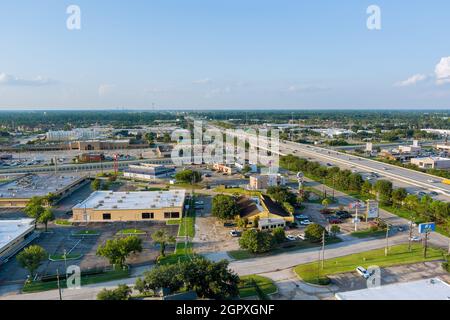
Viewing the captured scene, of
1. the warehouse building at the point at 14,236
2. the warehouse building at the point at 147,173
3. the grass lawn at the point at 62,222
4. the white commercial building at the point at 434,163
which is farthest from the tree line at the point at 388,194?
the warehouse building at the point at 14,236

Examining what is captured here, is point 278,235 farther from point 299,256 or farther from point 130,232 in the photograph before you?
point 130,232

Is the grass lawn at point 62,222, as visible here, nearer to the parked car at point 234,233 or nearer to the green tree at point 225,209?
the green tree at point 225,209

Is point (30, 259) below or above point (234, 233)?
above

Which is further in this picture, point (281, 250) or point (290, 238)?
point (290, 238)

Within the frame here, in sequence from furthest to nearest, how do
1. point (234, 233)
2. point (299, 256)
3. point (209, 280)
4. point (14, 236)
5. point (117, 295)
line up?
1. point (234, 233)
2. point (14, 236)
3. point (299, 256)
4. point (209, 280)
5. point (117, 295)

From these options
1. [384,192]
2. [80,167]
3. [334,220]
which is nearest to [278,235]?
[334,220]

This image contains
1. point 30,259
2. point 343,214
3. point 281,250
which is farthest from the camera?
point 343,214

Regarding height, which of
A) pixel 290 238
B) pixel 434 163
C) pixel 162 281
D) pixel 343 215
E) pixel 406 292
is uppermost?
pixel 434 163

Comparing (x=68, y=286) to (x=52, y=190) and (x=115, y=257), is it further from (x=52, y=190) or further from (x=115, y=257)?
(x=52, y=190)
